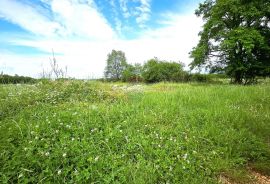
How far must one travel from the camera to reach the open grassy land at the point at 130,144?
12.0ft

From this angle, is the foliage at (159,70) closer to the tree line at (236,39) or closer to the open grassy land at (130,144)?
the tree line at (236,39)

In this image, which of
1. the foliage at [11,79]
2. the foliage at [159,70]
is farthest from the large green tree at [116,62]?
the foliage at [11,79]

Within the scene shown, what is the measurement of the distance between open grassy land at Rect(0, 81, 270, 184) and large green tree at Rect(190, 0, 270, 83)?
1695cm

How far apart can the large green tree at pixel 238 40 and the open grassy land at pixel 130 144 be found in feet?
55.6

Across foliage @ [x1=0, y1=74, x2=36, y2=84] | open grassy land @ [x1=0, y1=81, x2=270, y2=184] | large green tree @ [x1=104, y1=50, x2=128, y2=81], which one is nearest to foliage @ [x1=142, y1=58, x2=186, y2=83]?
large green tree @ [x1=104, y1=50, x2=128, y2=81]

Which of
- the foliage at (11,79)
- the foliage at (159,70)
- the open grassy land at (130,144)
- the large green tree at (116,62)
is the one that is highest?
the large green tree at (116,62)

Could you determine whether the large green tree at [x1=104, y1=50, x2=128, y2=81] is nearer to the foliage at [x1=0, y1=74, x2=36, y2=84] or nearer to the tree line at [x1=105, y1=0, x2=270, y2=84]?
the tree line at [x1=105, y1=0, x2=270, y2=84]

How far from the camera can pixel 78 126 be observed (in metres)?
5.00

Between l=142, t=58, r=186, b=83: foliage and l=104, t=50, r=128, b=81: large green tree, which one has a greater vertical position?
l=104, t=50, r=128, b=81: large green tree

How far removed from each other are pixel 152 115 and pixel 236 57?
66.2 feet

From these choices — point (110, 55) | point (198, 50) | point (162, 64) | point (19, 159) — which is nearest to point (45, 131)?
point (19, 159)

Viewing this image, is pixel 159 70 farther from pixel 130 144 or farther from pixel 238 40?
pixel 130 144

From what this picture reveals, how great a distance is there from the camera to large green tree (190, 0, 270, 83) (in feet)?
71.1

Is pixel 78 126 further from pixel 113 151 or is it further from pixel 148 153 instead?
pixel 148 153
